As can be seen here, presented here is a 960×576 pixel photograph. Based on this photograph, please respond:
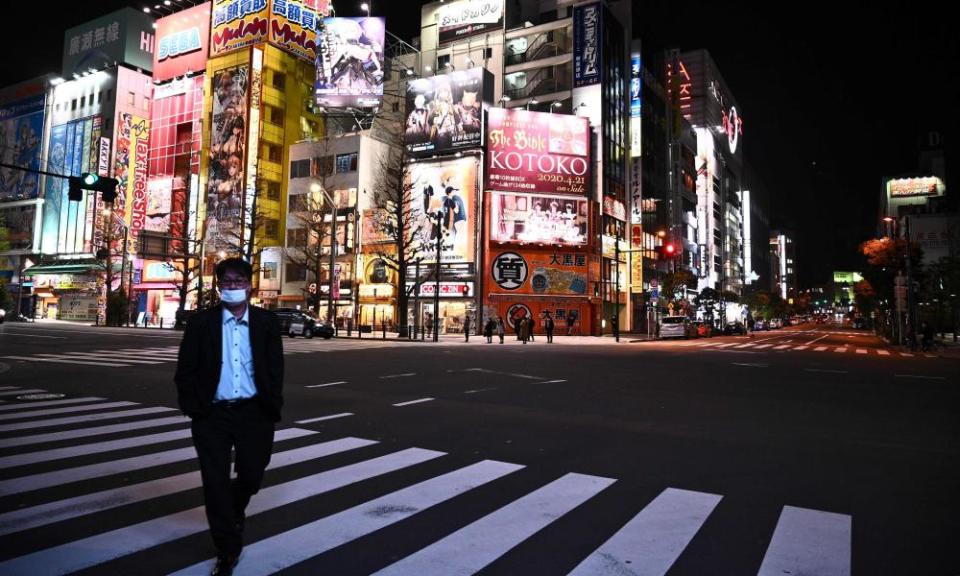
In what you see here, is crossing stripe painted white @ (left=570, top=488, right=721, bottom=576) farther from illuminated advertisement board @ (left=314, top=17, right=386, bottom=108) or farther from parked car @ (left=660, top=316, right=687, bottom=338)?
illuminated advertisement board @ (left=314, top=17, right=386, bottom=108)

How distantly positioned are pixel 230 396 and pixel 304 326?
33492 mm

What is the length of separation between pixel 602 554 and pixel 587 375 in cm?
1123

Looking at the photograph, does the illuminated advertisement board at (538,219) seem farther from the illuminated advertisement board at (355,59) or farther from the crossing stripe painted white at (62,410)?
the crossing stripe painted white at (62,410)

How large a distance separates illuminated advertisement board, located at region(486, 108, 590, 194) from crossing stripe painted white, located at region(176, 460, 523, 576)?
1576 inches

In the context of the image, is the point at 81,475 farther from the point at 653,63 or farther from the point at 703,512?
the point at 653,63

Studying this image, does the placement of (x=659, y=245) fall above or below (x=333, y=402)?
above

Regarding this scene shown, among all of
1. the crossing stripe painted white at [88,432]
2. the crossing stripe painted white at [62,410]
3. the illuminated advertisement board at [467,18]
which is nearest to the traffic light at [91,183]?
the crossing stripe painted white at [62,410]

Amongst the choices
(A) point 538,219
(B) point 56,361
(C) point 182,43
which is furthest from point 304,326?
(C) point 182,43

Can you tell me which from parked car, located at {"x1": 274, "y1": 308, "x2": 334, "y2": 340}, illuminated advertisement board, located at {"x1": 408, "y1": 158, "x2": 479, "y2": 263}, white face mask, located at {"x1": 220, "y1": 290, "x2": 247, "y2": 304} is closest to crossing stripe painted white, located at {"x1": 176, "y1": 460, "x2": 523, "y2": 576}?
white face mask, located at {"x1": 220, "y1": 290, "x2": 247, "y2": 304}

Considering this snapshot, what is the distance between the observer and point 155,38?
65250 millimetres

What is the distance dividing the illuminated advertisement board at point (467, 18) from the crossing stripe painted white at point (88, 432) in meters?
55.0

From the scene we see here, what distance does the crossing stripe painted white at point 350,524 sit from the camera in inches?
140

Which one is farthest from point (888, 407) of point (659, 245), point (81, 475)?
point (659, 245)

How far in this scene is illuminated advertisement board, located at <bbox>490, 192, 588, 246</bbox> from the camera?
145ft
